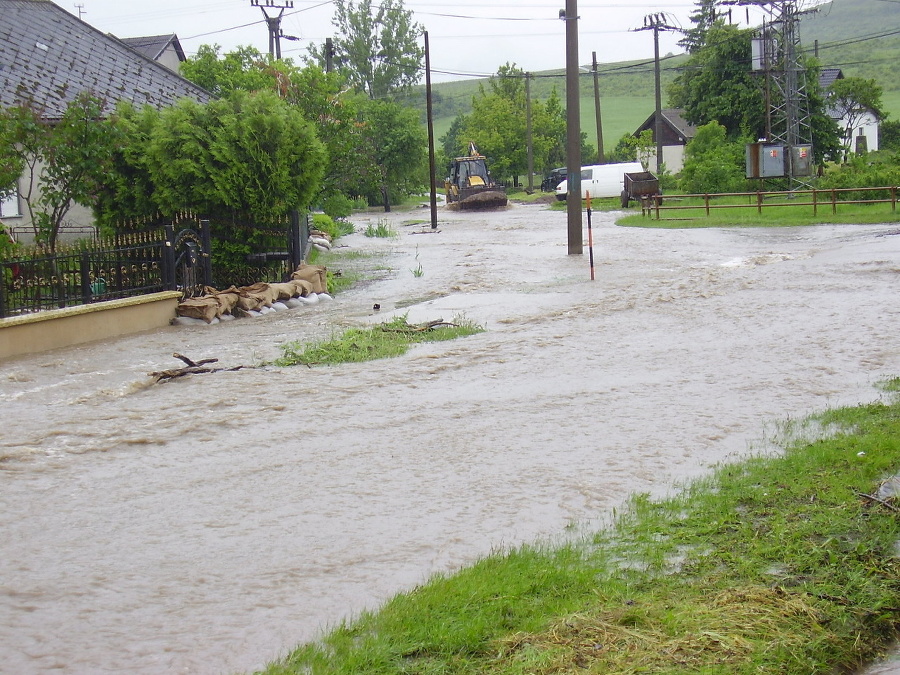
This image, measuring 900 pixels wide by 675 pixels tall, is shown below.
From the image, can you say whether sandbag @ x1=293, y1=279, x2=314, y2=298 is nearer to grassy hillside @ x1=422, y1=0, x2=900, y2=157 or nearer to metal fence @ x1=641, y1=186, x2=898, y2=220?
metal fence @ x1=641, y1=186, x2=898, y2=220

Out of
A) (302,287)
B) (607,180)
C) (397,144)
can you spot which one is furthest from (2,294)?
(397,144)

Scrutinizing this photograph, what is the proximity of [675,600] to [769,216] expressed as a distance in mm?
30411

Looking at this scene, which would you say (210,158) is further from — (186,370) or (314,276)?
(186,370)

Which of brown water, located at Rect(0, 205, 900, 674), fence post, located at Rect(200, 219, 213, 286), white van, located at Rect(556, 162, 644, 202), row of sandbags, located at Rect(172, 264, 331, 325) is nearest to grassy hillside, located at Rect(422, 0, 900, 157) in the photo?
white van, located at Rect(556, 162, 644, 202)

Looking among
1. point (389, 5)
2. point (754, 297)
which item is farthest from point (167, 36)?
point (389, 5)

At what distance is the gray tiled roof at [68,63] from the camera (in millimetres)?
24109

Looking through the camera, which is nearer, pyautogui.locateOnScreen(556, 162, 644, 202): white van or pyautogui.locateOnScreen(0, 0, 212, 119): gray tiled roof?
pyautogui.locateOnScreen(0, 0, 212, 119): gray tiled roof

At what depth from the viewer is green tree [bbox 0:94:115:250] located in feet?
51.9

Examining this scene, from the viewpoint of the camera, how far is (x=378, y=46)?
308 feet

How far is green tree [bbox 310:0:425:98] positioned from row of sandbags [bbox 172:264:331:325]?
77.1 metres

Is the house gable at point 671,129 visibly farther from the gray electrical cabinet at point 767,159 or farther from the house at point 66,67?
the house at point 66,67

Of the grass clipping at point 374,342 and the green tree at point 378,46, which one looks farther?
the green tree at point 378,46

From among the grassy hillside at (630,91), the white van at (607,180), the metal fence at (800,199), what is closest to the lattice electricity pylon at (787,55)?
the metal fence at (800,199)

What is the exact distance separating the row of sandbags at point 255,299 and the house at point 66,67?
675 cm
